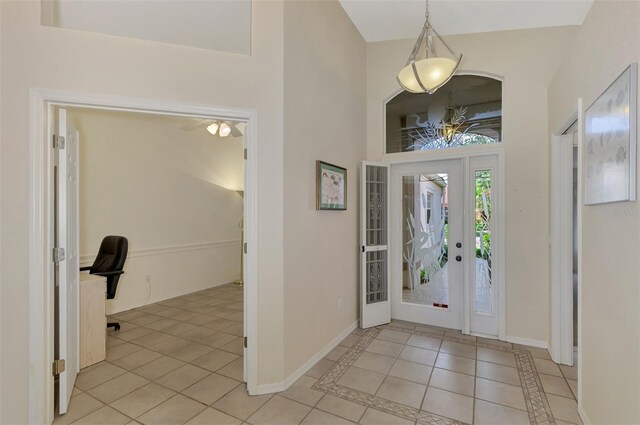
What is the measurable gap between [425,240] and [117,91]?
348 cm

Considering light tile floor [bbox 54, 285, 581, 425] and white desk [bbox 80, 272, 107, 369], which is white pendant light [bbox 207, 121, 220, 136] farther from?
light tile floor [bbox 54, 285, 581, 425]

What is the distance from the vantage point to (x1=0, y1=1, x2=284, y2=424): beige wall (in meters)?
1.84

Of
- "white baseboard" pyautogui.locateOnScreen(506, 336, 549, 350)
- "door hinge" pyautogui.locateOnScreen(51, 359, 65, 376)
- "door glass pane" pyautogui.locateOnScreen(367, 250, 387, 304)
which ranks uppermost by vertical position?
"door glass pane" pyautogui.locateOnScreen(367, 250, 387, 304)

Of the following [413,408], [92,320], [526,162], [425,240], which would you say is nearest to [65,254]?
[92,320]

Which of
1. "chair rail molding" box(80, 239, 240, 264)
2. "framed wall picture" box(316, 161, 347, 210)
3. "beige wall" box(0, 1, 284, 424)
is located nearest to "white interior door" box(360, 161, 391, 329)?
"framed wall picture" box(316, 161, 347, 210)

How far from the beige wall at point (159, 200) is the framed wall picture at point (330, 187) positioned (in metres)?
3.18

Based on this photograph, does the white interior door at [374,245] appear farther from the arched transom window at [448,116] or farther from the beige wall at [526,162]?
the beige wall at [526,162]

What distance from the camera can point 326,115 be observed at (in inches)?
122

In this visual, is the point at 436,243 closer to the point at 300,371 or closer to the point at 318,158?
the point at 318,158

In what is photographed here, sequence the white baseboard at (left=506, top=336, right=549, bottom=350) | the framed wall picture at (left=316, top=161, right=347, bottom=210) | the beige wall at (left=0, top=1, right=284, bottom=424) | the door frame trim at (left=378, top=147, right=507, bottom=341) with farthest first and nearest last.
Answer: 1. the door frame trim at (left=378, top=147, right=507, bottom=341)
2. the white baseboard at (left=506, top=336, right=549, bottom=350)
3. the framed wall picture at (left=316, top=161, right=347, bottom=210)
4. the beige wall at (left=0, top=1, right=284, bottom=424)

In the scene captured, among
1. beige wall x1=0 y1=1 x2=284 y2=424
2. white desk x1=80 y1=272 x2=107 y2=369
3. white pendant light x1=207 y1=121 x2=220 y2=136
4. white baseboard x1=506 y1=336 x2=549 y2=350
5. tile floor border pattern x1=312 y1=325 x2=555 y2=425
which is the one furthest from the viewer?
white pendant light x1=207 y1=121 x2=220 y2=136

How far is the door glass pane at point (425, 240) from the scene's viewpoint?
3.74m

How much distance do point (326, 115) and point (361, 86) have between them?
1137 millimetres

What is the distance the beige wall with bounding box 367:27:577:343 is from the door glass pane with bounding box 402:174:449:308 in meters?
0.69
